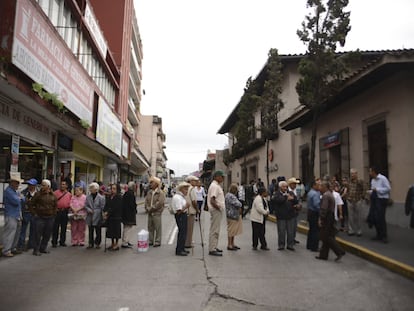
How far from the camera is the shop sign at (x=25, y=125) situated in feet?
36.0

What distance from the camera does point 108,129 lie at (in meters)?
20.8

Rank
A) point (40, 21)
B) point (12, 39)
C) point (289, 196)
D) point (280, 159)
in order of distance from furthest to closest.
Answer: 1. point (280, 159)
2. point (40, 21)
3. point (289, 196)
4. point (12, 39)

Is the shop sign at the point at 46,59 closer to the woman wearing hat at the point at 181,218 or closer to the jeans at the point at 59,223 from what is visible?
the jeans at the point at 59,223

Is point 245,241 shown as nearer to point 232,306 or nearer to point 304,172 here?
point 232,306

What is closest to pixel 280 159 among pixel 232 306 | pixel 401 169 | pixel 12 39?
pixel 401 169

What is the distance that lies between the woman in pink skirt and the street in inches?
41.7

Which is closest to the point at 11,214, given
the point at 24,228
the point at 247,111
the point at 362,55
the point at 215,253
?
the point at 24,228

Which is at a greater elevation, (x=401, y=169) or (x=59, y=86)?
(x=59, y=86)

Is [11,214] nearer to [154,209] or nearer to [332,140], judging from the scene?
[154,209]

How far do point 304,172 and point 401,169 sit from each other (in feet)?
31.1

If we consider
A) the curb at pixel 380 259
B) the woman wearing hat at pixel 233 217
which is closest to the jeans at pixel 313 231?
the curb at pixel 380 259

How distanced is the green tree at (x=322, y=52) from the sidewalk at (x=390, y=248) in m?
5.42

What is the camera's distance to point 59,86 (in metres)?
12.3

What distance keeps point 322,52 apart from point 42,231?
1111 centimetres
